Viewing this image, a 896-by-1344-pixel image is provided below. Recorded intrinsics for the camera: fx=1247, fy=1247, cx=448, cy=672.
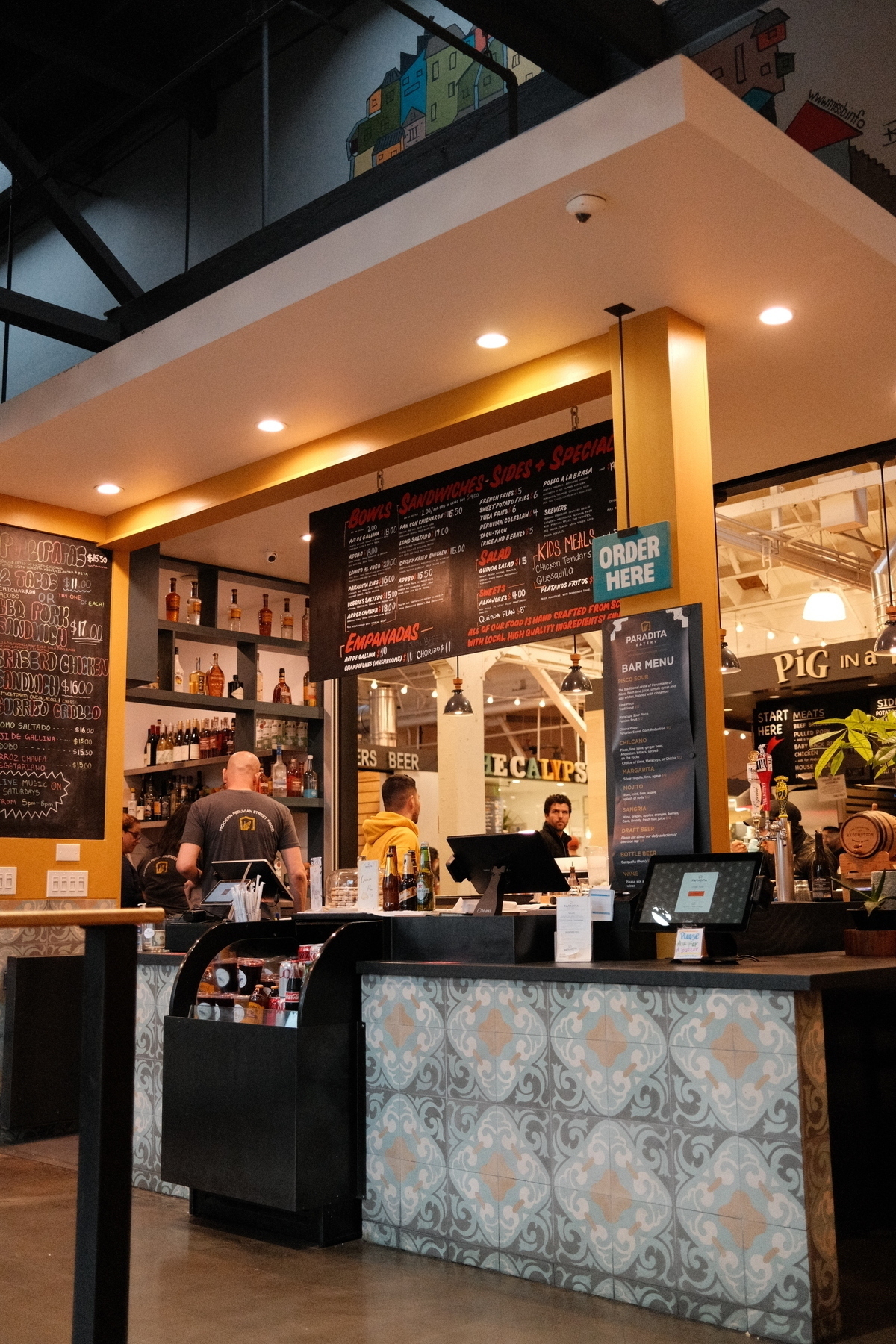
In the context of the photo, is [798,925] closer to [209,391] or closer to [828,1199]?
[828,1199]

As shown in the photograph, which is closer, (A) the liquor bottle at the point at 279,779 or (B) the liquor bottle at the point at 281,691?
(A) the liquor bottle at the point at 279,779

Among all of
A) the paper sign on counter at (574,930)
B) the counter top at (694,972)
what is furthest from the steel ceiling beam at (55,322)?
the paper sign on counter at (574,930)

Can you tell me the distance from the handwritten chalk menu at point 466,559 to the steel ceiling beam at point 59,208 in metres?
1.57

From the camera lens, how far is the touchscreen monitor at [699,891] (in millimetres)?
3471

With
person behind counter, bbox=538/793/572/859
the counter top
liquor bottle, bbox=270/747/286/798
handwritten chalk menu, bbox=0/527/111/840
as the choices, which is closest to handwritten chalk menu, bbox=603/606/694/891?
the counter top

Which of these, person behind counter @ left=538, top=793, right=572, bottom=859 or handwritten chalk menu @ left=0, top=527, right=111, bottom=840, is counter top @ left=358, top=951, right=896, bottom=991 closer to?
handwritten chalk menu @ left=0, top=527, right=111, bottom=840

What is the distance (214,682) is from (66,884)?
76.7 inches

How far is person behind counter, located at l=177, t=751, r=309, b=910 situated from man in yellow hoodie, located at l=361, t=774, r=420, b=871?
0.45m

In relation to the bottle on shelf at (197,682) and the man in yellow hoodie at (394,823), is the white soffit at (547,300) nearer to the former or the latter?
the man in yellow hoodie at (394,823)

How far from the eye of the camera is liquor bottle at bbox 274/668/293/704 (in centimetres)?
825

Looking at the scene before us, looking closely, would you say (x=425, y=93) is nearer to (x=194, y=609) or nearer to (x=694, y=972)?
(x=694, y=972)

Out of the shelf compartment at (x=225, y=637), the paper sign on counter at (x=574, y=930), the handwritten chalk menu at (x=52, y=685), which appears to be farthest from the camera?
the shelf compartment at (x=225, y=637)

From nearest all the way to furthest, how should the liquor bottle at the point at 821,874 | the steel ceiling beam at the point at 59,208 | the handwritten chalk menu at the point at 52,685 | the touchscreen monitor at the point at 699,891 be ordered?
the touchscreen monitor at the point at 699,891
the liquor bottle at the point at 821,874
the steel ceiling beam at the point at 59,208
the handwritten chalk menu at the point at 52,685

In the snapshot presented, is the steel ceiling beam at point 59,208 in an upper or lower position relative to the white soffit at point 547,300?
upper
